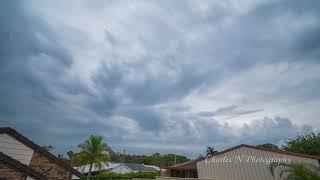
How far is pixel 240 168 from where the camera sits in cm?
2520

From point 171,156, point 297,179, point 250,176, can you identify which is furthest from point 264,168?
point 171,156

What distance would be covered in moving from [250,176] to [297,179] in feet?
50.2

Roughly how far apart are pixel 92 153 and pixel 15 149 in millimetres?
32535

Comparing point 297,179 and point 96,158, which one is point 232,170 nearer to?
point 297,179

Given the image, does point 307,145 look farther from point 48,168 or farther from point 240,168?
point 48,168

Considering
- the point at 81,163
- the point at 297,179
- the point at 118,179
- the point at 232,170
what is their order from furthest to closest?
1. the point at 81,163
2. the point at 118,179
3. the point at 232,170
4. the point at 297,179

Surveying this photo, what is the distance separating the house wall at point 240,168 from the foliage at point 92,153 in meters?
22.0

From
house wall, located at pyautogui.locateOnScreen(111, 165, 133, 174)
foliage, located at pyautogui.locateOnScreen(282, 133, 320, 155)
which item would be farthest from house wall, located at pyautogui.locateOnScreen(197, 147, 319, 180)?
house wall, located at pyautogui.locateOnScreen(111, 165, 133, 174)

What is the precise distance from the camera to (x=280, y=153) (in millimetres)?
23875

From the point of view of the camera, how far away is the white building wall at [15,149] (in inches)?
456

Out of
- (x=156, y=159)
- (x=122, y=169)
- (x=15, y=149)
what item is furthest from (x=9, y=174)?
(x=156, y=159)

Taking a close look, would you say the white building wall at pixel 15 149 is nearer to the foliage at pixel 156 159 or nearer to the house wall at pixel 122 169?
the house wall at pixel 122 169

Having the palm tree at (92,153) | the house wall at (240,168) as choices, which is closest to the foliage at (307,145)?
the house wall at (240,168)

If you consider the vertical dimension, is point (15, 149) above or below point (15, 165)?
above
